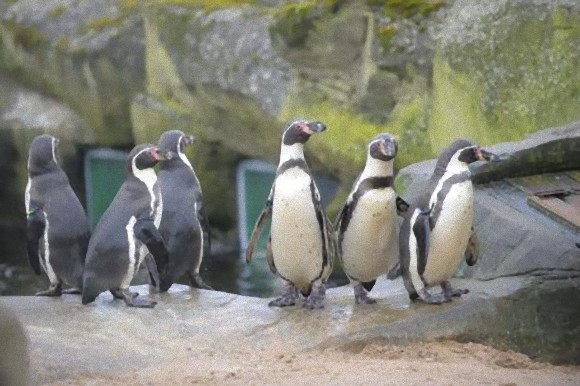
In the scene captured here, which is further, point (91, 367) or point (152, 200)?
point (152, 200)

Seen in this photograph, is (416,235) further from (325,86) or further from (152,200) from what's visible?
(325,86)

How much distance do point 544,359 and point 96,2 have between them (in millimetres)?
7287

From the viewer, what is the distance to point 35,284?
11.1 metres

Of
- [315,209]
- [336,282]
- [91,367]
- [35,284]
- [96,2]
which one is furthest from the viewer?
[96,2]

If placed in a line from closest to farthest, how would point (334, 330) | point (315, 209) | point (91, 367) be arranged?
point (91, 367)
point (334, 330)
point (315, 209)

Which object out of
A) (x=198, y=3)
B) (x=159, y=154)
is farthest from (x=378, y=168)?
(x=198, y=3)

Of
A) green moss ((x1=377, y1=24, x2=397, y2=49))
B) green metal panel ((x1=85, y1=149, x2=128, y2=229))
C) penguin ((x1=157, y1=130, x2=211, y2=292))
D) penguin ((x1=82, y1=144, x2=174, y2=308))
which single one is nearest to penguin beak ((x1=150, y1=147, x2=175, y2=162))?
penguin ((x1=82, y1=144, x2=174, y2=308))

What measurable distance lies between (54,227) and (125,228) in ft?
1.55

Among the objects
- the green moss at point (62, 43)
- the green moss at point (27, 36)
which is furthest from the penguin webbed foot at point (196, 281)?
the green moss at point (27, 36)

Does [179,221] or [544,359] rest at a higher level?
[179,221]

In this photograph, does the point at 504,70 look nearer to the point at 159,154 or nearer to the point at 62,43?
the point at 159,154

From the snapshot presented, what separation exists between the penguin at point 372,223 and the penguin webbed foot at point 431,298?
0.26 metres

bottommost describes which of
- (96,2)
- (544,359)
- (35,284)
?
(35,284)

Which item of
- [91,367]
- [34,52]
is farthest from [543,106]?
[34,52]
